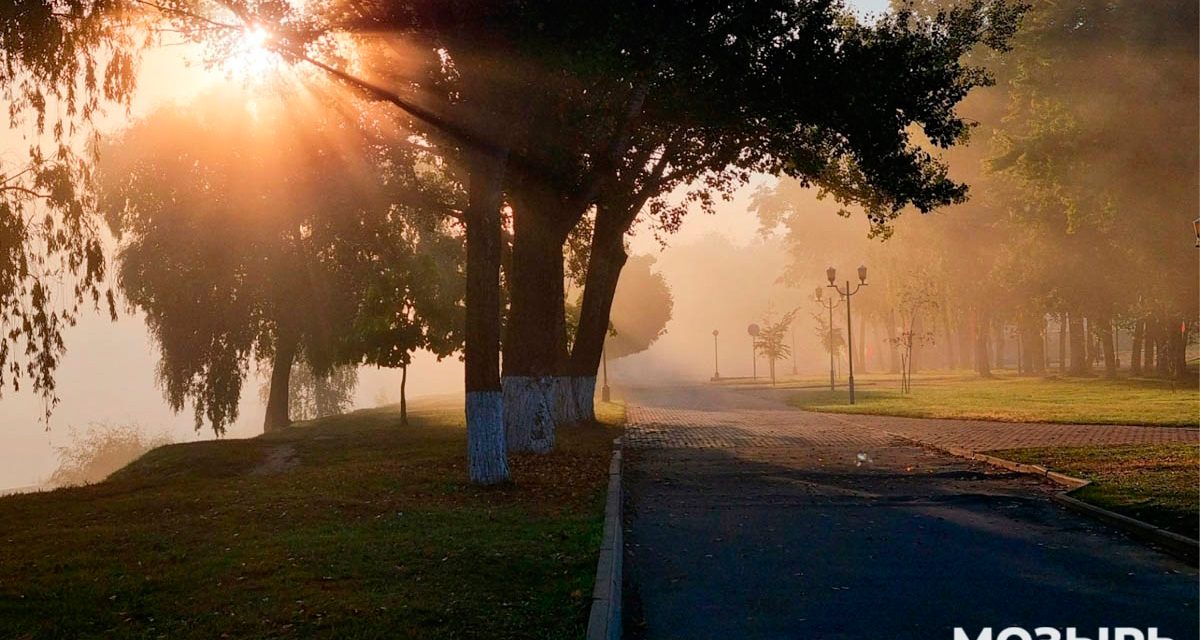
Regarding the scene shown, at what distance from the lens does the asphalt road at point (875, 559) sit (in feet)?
22.7

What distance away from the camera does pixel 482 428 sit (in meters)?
13.8

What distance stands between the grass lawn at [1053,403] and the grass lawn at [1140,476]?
710 centimetres

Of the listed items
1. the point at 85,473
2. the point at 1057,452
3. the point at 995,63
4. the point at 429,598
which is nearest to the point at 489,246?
the point at 429,598

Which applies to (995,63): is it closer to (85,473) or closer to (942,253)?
(942,253)

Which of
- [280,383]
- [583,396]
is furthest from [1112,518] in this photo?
[280,383]

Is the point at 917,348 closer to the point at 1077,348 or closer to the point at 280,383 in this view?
the point at 1077,348

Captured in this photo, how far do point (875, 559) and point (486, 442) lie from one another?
20.3ft

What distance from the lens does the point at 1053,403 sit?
32.1m

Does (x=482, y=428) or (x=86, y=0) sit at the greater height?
(x=86, y=0)

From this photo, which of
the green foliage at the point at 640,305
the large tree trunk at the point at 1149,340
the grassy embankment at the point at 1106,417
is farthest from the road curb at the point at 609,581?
the green foliage at the point at 640,305

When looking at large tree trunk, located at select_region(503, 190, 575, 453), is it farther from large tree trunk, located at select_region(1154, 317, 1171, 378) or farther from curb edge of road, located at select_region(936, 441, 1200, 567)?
large tree trunk, located at select_region(1154, 317, 1171, 378)

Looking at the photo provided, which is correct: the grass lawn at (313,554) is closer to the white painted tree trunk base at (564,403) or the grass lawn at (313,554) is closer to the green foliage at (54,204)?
the green foliage at (54,204)

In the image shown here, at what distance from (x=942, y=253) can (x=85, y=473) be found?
4679 cm

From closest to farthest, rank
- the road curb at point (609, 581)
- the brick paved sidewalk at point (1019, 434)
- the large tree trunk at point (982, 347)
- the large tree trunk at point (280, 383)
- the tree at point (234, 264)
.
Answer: the road curb at point (609, 581)
the brick paved sidewalk at point (1019, 434)
the tree at point (234, 264)
the large tree trunk at point (280, 383)
the large tree trunk at point (982, 347)
